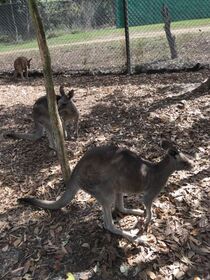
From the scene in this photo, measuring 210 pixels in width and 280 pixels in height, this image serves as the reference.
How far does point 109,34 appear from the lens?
12414 millimetres

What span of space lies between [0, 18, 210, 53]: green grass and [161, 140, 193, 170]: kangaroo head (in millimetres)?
7712

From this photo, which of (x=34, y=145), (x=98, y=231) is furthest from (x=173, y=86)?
(x=98, y=231)

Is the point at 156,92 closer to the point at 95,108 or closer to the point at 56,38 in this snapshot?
the point at 95,108

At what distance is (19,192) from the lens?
5355 mm

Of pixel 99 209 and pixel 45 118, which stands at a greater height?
pixel 45 118

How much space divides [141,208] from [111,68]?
21.9ft

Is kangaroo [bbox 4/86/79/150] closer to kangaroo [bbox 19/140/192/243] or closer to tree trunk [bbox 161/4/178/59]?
kangaroo [bbox 19/140/192/243]

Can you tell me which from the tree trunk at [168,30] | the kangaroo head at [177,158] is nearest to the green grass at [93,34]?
the tree trunk at [168,30]

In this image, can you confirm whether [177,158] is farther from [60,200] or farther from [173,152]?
[60,200]

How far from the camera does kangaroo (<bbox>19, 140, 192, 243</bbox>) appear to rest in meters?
4.21

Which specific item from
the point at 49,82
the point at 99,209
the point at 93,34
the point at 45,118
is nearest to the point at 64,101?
the point at 45,118

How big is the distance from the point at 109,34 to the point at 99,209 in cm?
836

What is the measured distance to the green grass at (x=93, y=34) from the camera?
1252cm

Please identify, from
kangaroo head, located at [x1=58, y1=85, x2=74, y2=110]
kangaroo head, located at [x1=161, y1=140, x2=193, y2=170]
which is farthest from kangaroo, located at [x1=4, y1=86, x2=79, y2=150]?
kangaroo head, located at [x1=161, y1=140, x2=193, y2=170]
